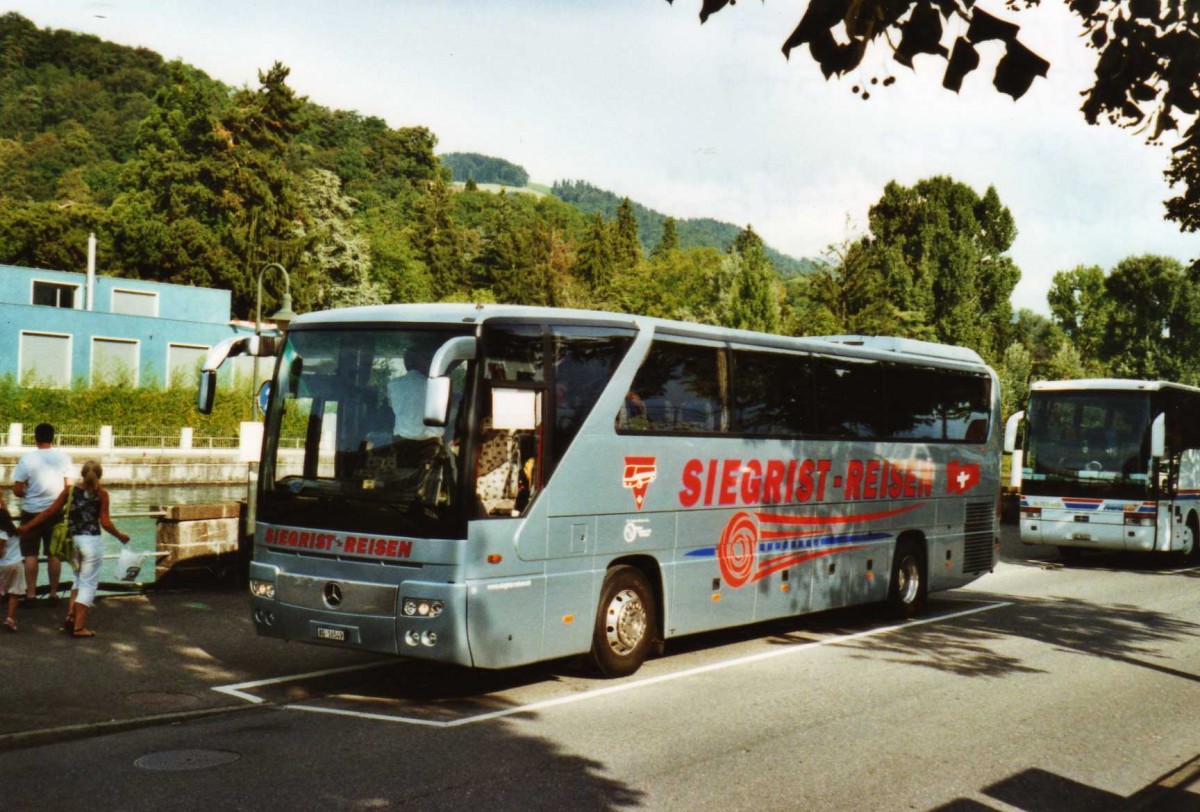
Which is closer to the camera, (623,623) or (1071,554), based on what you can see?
(623,623)

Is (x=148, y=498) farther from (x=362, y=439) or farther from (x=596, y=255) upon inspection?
(x=596, y=255)

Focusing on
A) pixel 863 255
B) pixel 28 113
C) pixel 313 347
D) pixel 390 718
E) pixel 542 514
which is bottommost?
pixel 390 718

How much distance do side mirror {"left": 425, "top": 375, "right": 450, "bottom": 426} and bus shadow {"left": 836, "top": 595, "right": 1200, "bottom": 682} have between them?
19.3 ft

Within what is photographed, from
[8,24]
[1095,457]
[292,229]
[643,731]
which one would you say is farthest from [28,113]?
[643,731]

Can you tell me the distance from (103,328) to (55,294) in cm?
582

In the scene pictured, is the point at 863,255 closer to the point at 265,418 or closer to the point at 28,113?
the point at 265,418

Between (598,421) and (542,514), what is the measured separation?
42.0 inches

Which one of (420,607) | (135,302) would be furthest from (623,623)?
(135,302)

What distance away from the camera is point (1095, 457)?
22.5 meters

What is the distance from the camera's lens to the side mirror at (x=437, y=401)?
834 cm

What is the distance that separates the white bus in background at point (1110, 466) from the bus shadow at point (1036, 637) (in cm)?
562

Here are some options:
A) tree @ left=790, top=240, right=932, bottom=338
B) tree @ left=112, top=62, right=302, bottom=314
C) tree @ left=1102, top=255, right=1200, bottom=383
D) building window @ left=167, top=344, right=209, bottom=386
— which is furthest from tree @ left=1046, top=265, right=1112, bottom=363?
building window @ left=167, top=344, right=209, bottom=386

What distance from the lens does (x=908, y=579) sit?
15.4 meters

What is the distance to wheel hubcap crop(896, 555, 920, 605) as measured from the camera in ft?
49.4
